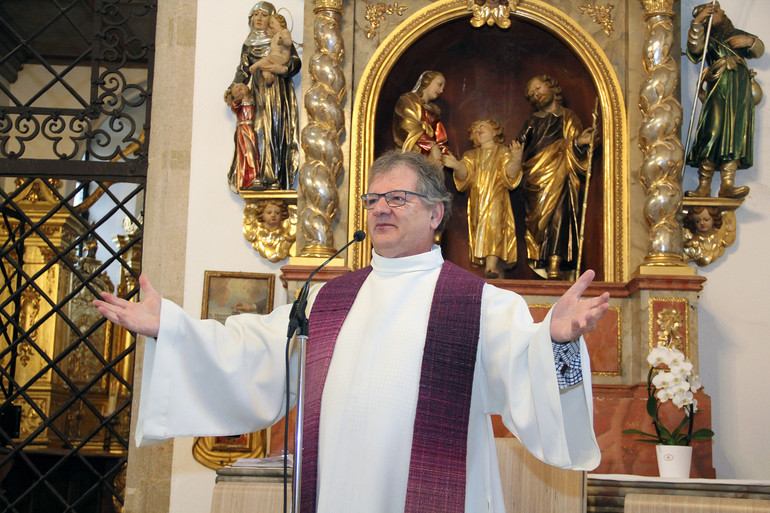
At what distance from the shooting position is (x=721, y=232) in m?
6.12

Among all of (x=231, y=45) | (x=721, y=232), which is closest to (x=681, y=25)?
(x=721, y=232)

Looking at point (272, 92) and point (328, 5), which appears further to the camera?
point (272, 92)

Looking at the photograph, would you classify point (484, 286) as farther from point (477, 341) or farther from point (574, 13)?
point (574, 13)

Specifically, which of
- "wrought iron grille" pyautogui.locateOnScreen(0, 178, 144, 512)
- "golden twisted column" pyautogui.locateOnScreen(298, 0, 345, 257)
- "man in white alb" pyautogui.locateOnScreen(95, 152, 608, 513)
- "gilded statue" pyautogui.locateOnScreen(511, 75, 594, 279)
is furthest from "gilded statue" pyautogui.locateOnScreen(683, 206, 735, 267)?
"wrought iron grille" pyautogui.locateOnScreen(0, 178, 144, 512)

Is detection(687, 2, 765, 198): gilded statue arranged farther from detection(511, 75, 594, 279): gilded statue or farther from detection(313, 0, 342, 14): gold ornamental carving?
detection(313, 0, 342, 14): gold ornamental carving

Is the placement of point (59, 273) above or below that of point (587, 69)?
below

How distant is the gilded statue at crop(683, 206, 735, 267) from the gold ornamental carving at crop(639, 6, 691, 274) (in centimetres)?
31

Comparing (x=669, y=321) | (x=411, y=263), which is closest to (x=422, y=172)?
(x=411, y=263)

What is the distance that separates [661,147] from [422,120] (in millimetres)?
1561

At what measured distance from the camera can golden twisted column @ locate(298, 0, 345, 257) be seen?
5.90 meters

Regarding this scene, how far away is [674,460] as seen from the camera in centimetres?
482

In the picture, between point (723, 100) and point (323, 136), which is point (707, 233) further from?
point (323, 136)

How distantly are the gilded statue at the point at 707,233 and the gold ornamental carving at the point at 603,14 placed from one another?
50.8 inches

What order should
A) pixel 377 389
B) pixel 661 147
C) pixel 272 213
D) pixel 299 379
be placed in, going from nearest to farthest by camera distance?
pixel 299 379 < pixel 377 389 < pixel 661 147 < pixel 272 213
